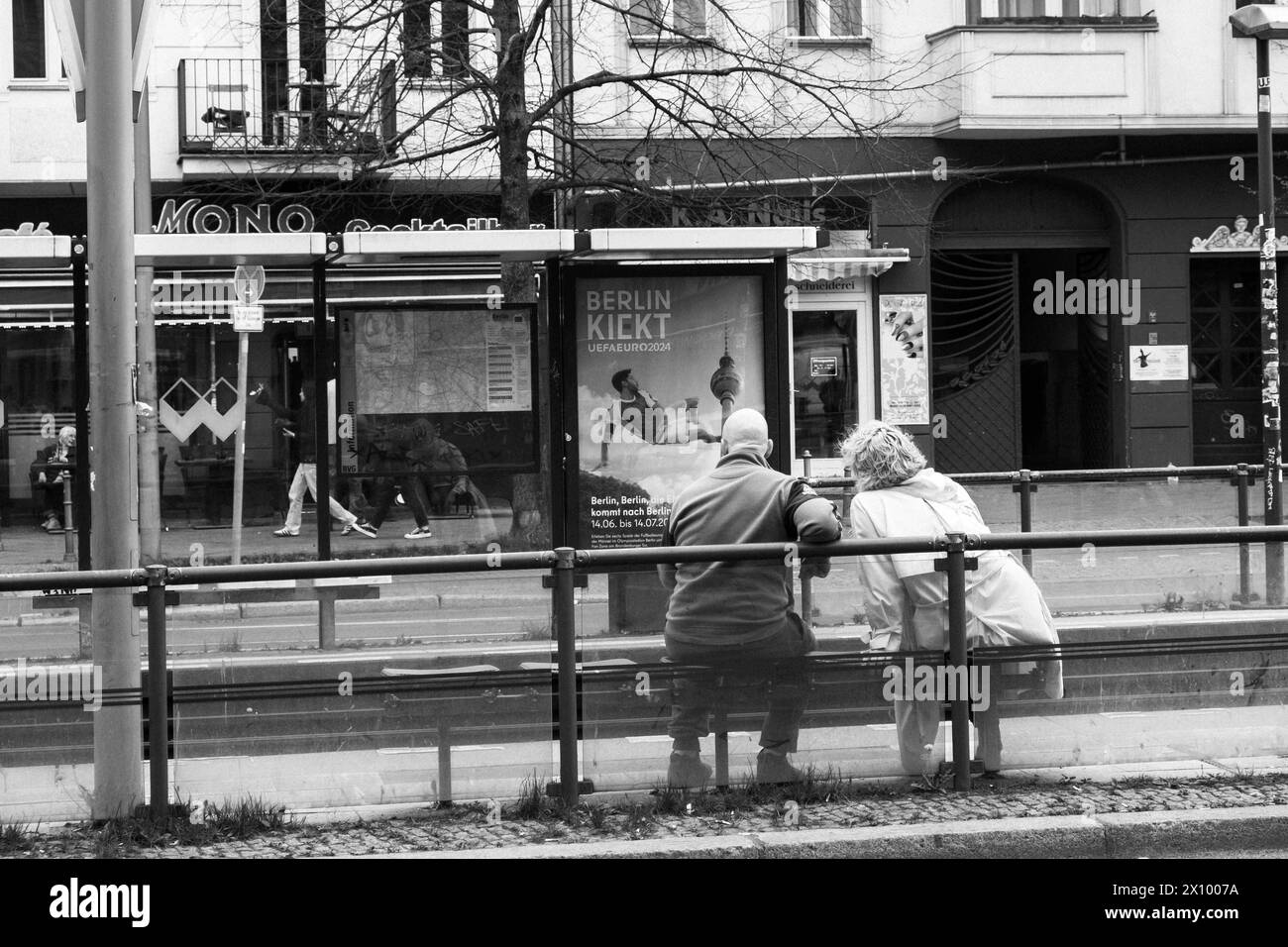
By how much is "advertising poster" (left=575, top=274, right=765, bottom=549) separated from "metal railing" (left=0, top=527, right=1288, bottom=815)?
4.15 metres

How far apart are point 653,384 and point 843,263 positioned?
10576 millimetres

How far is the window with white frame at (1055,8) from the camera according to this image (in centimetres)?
2117

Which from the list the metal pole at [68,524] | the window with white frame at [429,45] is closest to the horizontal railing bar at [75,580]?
the metal pole at [68,524]

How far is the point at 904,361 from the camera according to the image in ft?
70.7

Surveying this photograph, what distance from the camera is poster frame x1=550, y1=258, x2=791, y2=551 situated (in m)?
10.8

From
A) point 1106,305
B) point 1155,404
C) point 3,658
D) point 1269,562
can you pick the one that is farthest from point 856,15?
point 3,658

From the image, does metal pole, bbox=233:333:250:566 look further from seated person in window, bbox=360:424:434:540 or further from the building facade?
the building facade

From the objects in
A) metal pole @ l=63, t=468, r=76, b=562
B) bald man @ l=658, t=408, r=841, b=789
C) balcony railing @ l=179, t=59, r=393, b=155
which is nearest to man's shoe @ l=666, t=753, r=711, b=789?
bald man @ l=658, t=408, r=841, b=789

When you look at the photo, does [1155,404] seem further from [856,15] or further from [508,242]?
[508,242]

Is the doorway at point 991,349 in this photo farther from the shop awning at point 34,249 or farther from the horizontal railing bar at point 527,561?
the horizontal railing bar at point 527,561

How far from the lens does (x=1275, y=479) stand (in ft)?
41.2

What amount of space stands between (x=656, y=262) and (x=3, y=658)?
19.0 feet
